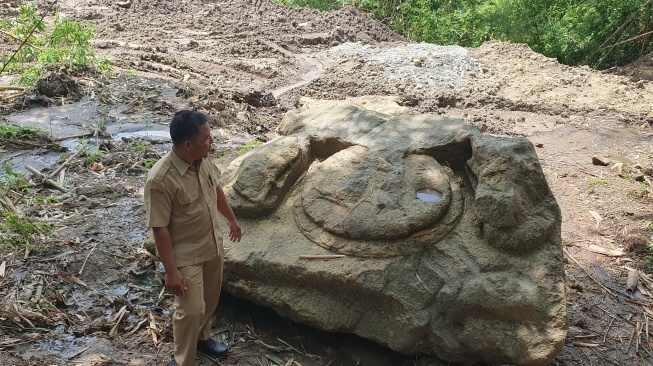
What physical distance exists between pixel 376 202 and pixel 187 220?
1.27m

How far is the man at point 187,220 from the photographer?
2896mm

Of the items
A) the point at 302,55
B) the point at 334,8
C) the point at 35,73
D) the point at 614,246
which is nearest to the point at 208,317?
the point at 614,246

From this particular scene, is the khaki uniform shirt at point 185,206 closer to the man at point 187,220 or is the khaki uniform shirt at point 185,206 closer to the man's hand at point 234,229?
the man at point 187,220

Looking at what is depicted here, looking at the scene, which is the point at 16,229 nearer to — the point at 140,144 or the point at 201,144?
the point at 140,144

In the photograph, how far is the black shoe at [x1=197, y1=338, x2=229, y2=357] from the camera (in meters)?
3.50

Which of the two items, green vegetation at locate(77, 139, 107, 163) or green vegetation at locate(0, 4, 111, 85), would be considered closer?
green vegetation at locate(77, 139, 107, 163)

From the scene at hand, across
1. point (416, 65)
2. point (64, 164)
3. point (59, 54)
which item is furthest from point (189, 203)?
point (416, 65)

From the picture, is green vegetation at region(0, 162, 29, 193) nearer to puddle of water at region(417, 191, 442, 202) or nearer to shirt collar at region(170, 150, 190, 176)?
shirt collar at region(170, 150, 190, 176)

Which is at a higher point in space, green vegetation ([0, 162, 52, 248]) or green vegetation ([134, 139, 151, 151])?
green vegetation ([0, 162, 52, 248])

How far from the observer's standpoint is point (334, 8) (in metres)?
17.8

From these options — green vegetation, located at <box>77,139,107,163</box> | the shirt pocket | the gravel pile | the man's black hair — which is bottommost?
the gravel pile

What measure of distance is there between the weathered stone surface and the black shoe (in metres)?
0.38

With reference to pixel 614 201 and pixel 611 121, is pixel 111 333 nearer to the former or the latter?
pixel 614 201

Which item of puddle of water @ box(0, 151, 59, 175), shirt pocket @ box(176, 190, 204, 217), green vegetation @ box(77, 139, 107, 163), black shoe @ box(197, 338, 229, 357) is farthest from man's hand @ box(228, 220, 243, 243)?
puddle of water @ box(0, 151, 59, 175)
